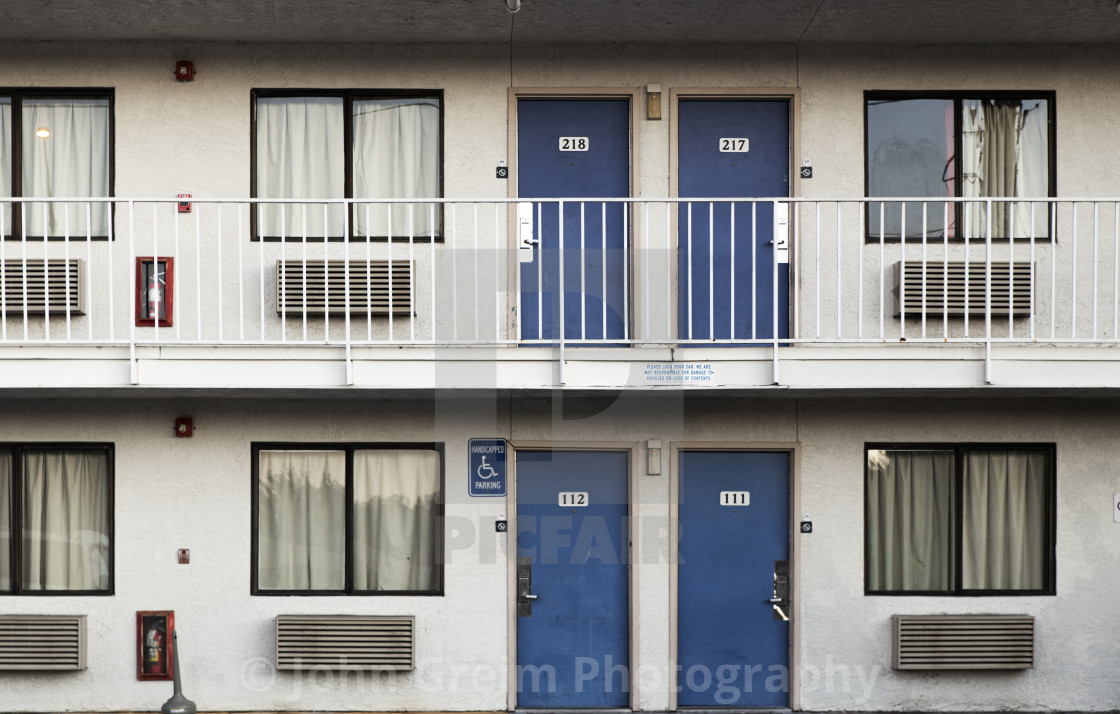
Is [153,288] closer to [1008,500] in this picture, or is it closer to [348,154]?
[348,154]

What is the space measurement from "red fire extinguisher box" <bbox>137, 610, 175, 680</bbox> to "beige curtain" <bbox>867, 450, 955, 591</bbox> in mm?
6089

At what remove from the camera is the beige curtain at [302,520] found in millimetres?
8844

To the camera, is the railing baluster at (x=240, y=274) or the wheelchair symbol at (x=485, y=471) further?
the wheelchair symbol at (x=485, y=471)

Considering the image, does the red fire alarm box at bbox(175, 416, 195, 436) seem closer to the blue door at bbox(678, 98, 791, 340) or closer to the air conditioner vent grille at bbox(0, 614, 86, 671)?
the air conditioner vent grille at bbox(0, 614, 86, 671)

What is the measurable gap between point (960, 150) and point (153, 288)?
7102mm

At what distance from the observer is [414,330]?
8703 mm

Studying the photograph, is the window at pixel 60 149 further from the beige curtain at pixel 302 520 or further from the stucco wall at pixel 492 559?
the beige curtain at pixel 302 520

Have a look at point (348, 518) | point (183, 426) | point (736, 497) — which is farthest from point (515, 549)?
point (183, 426)

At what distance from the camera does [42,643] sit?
28.1 feet

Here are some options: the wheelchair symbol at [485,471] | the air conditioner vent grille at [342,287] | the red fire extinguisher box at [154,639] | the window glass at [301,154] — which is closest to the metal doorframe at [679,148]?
the wheelchair symbol at [485,471]

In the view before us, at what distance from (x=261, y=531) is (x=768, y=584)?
446 cm

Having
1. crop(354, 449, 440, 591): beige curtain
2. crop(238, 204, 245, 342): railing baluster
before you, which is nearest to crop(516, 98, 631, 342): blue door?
crop(354, 449, 440, 591): beige curtain

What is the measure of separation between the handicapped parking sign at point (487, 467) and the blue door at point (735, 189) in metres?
2.02

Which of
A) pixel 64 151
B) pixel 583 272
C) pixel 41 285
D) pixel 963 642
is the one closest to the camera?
pixel 41 285
